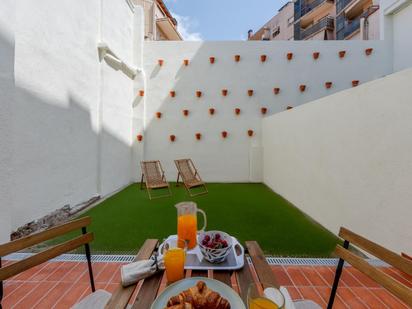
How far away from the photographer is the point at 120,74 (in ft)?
15.5

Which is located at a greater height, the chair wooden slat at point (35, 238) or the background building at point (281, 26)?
the background building at point (281, 26)

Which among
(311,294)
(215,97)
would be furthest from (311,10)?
(311,294)

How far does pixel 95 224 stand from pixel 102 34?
11.7 feet

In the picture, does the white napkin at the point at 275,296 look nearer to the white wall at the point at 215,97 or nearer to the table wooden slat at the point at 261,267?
the table wooden slat at the point at 261,267

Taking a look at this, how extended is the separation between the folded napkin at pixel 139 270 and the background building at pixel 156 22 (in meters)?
10.2

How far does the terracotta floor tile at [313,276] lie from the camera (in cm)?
164

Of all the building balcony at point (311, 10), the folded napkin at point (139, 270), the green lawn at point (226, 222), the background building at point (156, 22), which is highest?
the building balcony at point (311, 10)

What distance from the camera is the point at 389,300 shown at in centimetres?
149

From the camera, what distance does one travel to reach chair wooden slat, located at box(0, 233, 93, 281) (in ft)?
2.71

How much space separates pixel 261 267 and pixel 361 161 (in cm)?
183

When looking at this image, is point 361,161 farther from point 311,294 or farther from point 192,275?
point 192,275

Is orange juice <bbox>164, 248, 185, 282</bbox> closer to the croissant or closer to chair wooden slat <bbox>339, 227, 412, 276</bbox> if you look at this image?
the croissant

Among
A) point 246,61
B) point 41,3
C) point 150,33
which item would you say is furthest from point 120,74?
point 150,33

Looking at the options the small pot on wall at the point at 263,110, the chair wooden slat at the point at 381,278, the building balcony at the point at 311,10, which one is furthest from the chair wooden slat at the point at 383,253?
the building balcony at the point at 311,10
